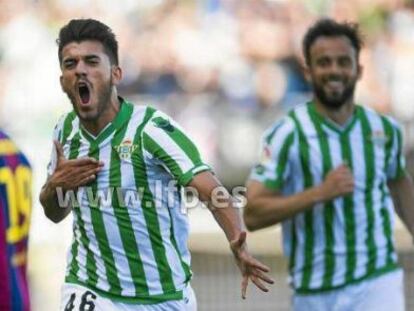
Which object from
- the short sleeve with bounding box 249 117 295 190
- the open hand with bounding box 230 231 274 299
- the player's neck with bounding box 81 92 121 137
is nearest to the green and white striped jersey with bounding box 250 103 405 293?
the short sleeve with bounding box 249 117 295 190

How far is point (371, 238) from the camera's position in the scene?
Result: 6.37 m

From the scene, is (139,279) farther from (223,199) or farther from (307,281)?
(307,281)

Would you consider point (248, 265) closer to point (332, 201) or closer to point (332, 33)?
point (332, 201)

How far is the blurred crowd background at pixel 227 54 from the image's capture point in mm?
12977

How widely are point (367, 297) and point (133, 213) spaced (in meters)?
1.65

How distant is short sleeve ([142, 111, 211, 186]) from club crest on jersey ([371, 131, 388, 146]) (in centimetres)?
164

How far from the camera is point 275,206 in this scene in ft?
20.7

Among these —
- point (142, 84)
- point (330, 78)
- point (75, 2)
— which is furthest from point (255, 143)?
point (330, 78)

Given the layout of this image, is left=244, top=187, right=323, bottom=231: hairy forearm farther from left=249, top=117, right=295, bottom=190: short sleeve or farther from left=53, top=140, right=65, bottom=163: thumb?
left=53, top=140, right=65, bottom=163: thumb

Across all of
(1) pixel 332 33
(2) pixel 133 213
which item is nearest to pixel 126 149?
(2) pixel 133 213

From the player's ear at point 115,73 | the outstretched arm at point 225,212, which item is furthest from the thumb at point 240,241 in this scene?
the player's ear at point 115,73

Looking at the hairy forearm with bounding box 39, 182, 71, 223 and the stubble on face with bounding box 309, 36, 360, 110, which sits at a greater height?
the stubble on face with bounding box 309, 36, 360, 110

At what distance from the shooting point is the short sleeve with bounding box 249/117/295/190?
638cm

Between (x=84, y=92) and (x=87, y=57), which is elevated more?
(x=87, y=57)
